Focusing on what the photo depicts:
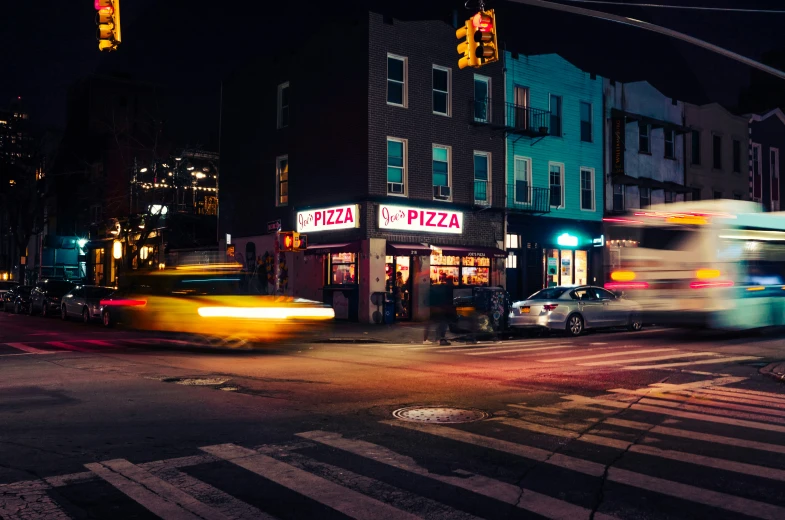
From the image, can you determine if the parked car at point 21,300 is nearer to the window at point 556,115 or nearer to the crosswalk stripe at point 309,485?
the window at point 556,115

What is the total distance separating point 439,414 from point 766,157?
4460 centimetres

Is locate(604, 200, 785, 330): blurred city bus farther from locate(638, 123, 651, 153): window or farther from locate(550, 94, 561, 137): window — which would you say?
locate(638, 123, 651, 153): window

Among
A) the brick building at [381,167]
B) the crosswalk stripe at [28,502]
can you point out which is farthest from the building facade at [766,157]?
the crosswalk stripe at [28,502]

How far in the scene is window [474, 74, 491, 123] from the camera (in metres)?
31.9

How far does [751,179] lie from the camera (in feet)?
147

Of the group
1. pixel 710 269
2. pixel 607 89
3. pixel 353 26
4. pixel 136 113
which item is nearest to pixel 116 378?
pixel 710 269

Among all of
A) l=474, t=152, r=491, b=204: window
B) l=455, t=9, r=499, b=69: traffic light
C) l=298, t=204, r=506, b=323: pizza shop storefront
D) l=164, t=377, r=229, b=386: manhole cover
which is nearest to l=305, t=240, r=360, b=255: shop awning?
l=298, t=204, r=506, b=323: pizza shop storefront

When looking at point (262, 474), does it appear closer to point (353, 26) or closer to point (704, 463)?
point (704, 463)

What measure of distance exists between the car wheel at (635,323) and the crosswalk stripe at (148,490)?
20052 millimetres

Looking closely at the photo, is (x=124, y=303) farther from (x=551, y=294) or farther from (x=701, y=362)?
(x=701, y=362)

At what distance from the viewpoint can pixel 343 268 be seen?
2962 centimetres

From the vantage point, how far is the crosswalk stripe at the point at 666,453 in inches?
247

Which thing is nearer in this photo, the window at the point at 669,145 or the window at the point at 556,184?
the window at the point at 556,184

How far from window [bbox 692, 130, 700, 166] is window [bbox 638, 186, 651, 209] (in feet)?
15.1
